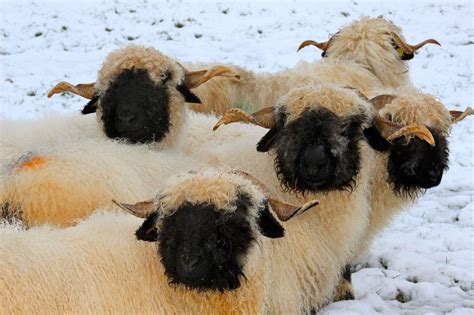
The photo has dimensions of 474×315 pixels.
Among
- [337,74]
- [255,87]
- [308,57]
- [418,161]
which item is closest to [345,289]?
[418,161]

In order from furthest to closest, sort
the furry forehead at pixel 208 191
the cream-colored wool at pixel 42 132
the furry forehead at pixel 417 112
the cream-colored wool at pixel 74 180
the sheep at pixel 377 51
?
1. the sheep at pixel 377 51
2. the cream-colored wool at pixel 42 132
3. the furry forehead at pixel 417 112
4. the cream-colored wool at pixel 74 180
5. the furry forehead at pixel 208 191

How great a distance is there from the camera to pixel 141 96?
225 inches

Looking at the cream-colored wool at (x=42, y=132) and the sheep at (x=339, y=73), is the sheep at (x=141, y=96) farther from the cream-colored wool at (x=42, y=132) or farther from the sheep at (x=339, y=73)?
the sheep at (x=339, y=73)

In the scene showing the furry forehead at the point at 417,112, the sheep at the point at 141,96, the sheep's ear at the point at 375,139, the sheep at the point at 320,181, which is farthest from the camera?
the sheep at the point at 141,96

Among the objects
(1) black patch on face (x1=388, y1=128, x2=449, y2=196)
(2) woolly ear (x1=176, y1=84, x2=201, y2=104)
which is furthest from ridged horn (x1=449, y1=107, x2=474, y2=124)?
(2) woolly ear (x1=176, y1=84, x2=201, y2=104)

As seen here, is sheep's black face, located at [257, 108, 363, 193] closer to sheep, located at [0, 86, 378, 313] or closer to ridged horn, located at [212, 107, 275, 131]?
sheep, located at [0, 86, 378, 313]

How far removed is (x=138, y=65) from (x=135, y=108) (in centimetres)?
42

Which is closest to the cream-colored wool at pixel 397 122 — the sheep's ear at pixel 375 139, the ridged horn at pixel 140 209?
the sheep's ear at pixel 375 139

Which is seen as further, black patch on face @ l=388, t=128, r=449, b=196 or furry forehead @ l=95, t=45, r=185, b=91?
furry forehead @ l=95, t=45, r=185, b=91

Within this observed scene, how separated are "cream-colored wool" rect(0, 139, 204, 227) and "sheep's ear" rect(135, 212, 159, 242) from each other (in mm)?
853

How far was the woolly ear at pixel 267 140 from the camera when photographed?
512 cm

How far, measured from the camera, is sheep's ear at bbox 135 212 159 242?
4.19 metres

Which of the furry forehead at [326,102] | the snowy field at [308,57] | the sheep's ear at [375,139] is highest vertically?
the furry forehead at [326,102]

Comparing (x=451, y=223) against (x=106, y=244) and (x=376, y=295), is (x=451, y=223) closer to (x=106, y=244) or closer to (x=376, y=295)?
(x=376, y=295)
